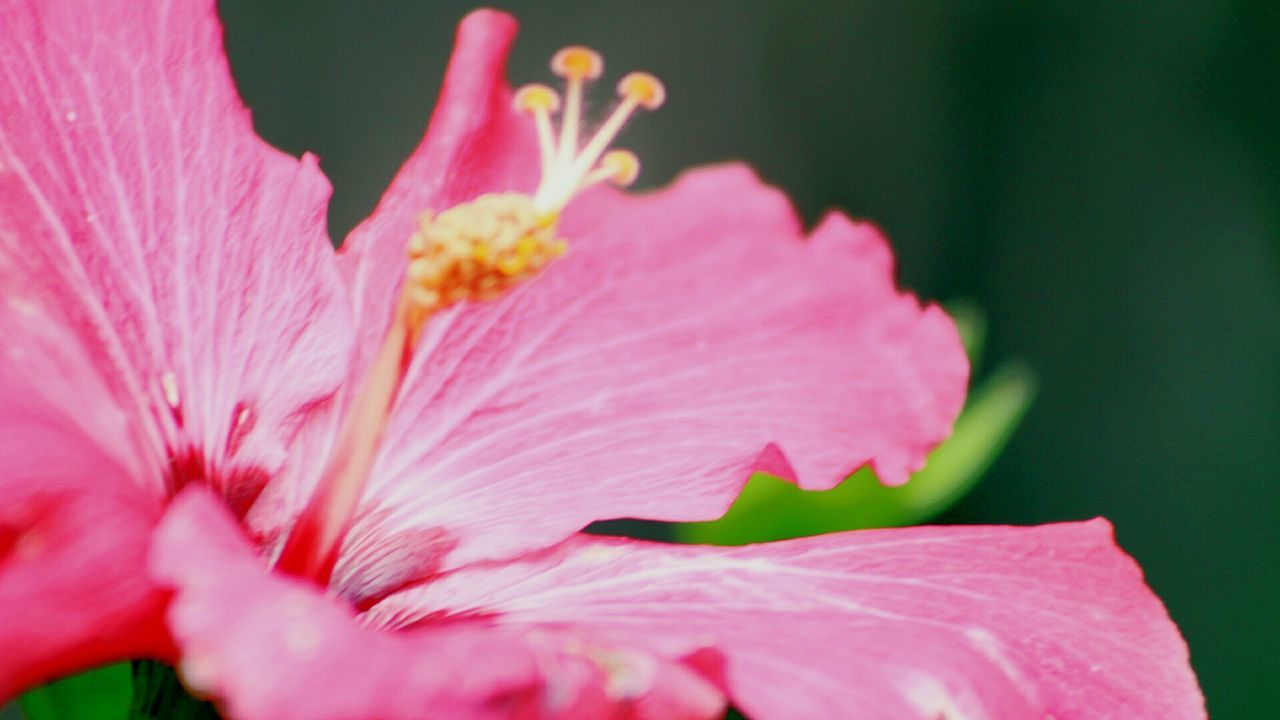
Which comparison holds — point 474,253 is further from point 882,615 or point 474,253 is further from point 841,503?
point 841,503

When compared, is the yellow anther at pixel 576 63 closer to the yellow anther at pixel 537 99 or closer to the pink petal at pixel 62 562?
the yellow anther at pixel 537 99

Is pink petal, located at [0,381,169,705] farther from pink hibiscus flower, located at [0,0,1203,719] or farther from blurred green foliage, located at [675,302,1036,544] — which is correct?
blurred green foliage, located at [675,302,1036,544]

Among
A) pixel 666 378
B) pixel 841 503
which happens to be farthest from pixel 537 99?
pixel 841 503

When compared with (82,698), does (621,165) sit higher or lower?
higher

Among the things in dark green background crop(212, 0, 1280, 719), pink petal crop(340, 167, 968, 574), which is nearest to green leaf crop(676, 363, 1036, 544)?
pink petal crop(340, 167, 968, 574)

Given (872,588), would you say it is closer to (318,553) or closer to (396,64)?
(318,553)

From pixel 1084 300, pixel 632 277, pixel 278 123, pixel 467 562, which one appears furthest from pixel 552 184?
pixel 1084 300
